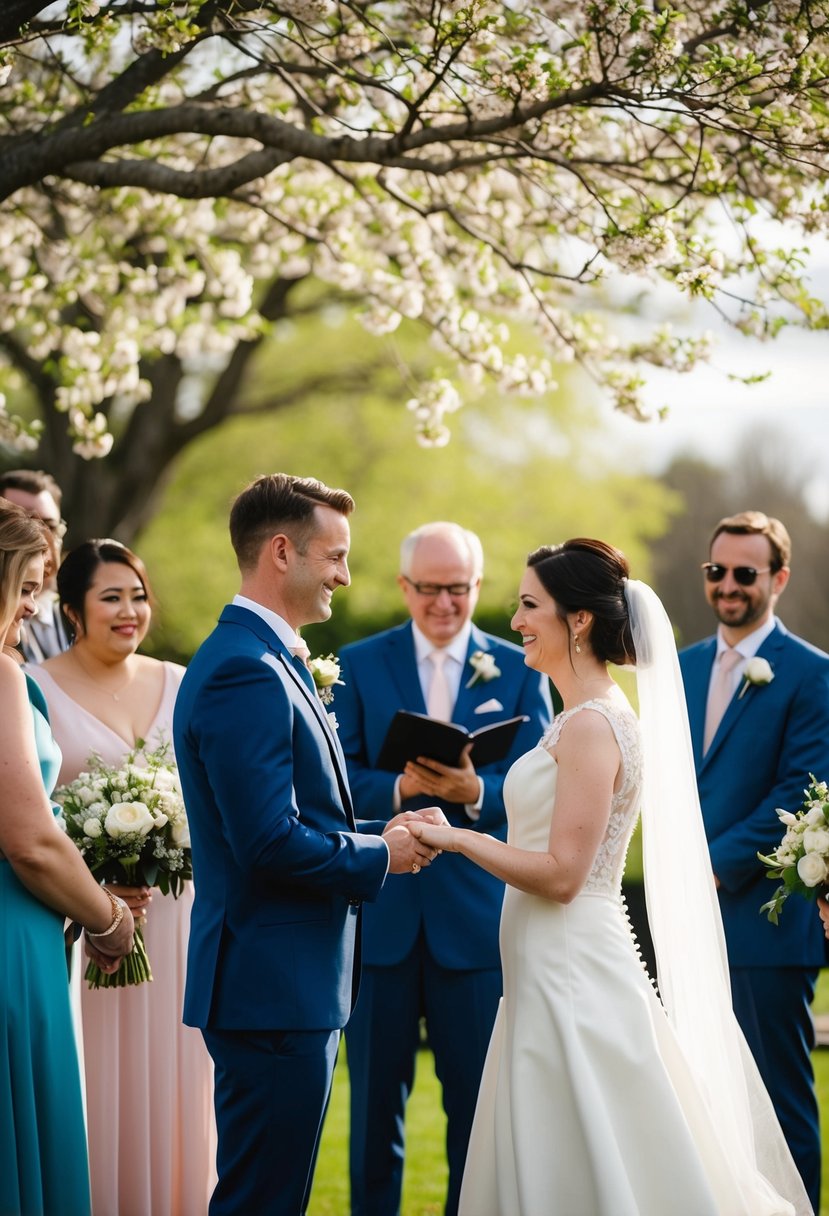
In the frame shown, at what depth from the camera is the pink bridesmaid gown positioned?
17.2 feet

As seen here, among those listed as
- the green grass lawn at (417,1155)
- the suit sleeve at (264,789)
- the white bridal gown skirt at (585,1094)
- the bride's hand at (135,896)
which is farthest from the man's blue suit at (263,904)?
the green grass lawn at (417,1155)

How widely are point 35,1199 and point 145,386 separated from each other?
614cm

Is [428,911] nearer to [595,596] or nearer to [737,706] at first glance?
[737,706]

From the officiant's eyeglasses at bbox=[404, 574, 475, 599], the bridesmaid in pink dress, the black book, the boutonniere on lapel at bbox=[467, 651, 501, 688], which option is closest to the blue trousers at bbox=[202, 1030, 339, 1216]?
the bridesmaid in pink dress

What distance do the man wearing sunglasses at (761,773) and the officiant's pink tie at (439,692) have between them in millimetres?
1091

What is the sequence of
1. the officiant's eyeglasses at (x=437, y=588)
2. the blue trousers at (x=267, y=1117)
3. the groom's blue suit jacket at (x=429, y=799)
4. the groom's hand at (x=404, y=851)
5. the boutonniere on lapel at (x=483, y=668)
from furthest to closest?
the officiant's eyeglasses at (x=437, y=588) → the boutonniere on lapel at (x=483, y=668) → the groom's blue suit jacket at (x=429, y=799) → the groom's hand at (x=404, y=851) → the blue trousers at (x=267, y=1117)

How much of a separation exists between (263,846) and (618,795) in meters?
1.20

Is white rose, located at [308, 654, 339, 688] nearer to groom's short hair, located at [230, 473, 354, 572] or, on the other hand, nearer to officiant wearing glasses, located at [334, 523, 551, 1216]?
officiant wearing glasses, located at [334, 523, 551, 1216]

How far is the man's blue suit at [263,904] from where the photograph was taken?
11.9ft

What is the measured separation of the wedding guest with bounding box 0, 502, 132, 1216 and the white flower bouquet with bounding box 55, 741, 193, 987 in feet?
1.94

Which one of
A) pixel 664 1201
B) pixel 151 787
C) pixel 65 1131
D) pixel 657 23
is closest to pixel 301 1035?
pixel 65 1131

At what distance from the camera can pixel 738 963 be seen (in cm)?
569

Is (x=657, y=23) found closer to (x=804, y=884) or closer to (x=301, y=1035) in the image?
(x=804, y=884)

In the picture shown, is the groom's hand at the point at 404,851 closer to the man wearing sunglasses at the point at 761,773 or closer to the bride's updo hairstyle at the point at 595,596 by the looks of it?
the bride's updo hairstyle at the point at 595,596
